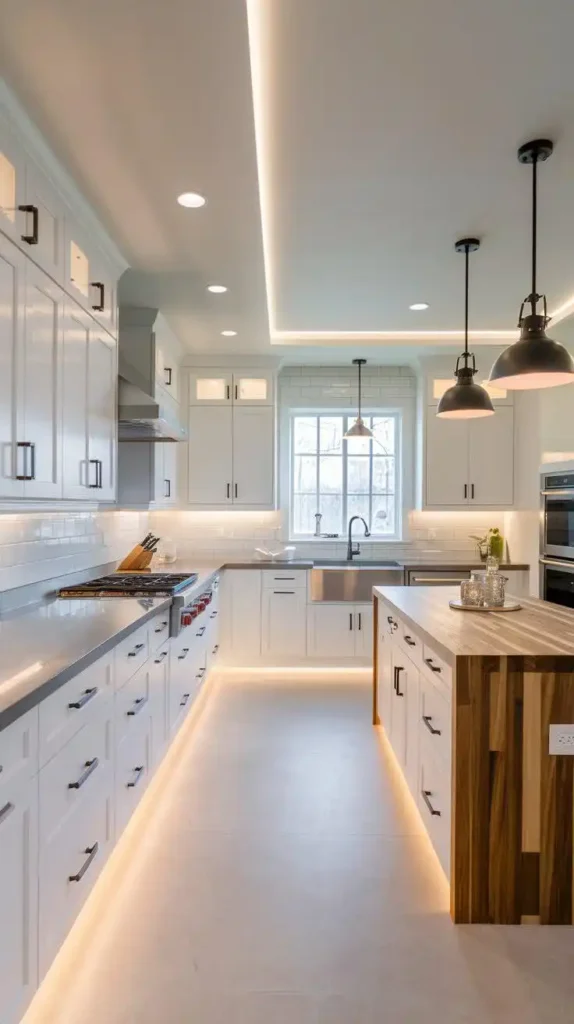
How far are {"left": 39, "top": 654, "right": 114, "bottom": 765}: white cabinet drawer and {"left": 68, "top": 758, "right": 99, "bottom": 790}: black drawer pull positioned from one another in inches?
5.0

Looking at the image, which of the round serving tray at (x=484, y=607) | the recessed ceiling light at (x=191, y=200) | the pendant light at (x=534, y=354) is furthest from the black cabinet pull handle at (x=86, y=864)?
the recessed ceiling light at (x=191, y=200)

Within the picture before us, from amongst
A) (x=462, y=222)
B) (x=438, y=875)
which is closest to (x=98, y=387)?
(x=462, y=222)

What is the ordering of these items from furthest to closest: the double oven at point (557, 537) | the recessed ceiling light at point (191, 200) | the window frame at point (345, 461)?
the window frame at point (345, 461) < the double oven at point (557, 537) < the recessed ceiling light at point (191, 200)

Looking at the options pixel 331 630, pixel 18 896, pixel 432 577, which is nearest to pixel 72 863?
pixel 18 896

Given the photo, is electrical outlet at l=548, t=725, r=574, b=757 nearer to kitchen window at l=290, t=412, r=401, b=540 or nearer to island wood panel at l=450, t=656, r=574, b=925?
island wood panel at l=450, t=656, r=574, b=925

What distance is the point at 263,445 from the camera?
5.18 m

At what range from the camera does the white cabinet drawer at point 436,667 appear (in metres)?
2.07

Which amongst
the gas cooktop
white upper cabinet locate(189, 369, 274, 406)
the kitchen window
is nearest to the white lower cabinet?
the kitchen window

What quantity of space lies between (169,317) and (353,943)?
144 inches

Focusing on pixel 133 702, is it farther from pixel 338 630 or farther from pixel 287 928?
pixel 338 630

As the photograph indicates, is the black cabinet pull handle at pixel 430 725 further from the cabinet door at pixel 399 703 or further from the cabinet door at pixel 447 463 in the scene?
the cabinet door at pixel 447 463

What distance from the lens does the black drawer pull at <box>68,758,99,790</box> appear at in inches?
67.5

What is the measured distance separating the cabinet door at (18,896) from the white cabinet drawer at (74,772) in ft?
0.23

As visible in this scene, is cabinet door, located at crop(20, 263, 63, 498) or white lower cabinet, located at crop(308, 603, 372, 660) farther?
white lower cabinet, located at crop(308, 603, 372, 660)
